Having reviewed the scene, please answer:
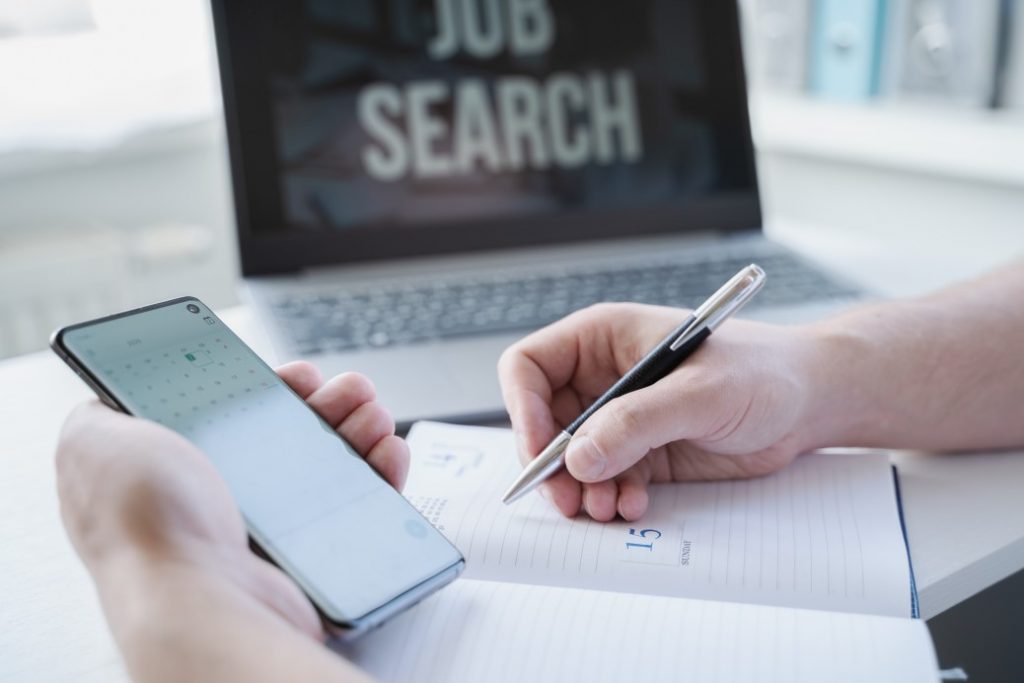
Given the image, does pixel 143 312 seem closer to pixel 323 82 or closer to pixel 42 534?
pixel 42 534

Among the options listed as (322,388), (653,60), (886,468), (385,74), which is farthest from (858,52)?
(322,388)

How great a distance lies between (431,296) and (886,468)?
386 millimetres

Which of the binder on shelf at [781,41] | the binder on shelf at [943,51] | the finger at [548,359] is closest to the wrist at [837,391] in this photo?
the finger at [548,359]

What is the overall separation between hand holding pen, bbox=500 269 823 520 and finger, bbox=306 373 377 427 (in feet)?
0.29

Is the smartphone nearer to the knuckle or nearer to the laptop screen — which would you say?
the knuckle

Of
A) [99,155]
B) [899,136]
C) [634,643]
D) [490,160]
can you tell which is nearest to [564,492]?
[634,643]

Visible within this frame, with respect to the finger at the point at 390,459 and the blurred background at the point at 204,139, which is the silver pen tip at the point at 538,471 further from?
the blurred background at the point at 204,139

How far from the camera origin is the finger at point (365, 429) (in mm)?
467

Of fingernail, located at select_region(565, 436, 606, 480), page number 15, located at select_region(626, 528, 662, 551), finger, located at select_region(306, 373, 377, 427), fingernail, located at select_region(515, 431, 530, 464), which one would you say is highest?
finger, located at select_region(306, 373, 377, 427)

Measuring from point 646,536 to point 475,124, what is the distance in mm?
533

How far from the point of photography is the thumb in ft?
1.55

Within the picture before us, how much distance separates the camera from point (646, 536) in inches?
18.3

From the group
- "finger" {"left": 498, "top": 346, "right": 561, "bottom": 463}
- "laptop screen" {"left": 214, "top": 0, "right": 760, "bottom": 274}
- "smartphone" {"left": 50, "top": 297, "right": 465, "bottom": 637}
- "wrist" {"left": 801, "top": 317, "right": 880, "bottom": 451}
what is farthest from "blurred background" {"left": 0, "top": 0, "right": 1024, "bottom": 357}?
"smartphone" {"left": 50, "top": 297, "right": 465, "bottom": 637}

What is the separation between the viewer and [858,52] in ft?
4.90
